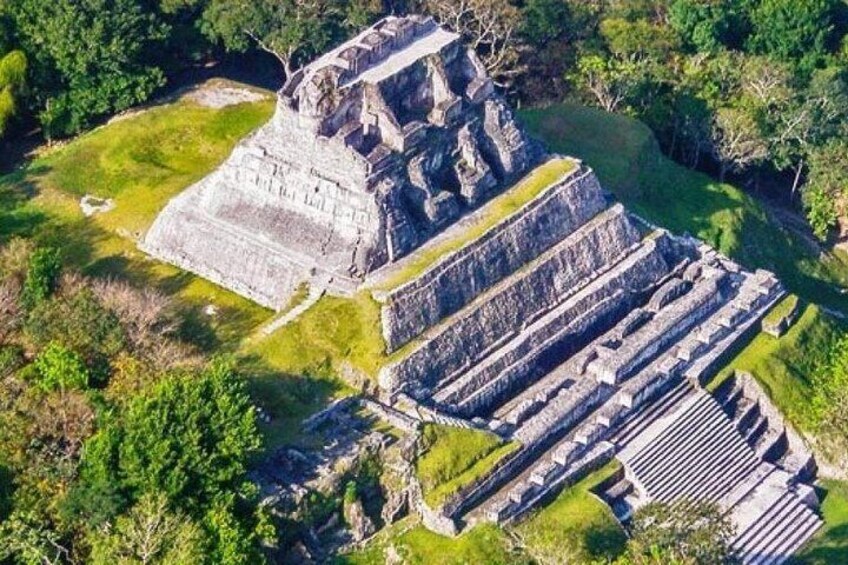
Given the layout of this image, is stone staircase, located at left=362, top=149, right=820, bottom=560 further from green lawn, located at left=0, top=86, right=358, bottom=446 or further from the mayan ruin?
green lawn, located at left=0, top=86, right=358, bottom=446

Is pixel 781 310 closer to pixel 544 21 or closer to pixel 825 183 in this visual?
pixel 825 183

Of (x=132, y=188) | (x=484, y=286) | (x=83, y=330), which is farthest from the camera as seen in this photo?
(x=132, y=188)

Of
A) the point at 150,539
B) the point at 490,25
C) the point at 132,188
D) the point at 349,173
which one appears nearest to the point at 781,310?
the point at 349,173

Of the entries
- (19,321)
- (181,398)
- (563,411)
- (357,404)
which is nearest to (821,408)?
(563,411)

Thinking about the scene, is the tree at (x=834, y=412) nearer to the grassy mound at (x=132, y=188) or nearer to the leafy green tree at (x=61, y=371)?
the grassy mound at (x=132, y=188)

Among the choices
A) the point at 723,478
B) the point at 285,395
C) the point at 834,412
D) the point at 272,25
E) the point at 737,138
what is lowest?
the point at 723,478

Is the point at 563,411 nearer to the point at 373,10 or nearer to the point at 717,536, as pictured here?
the point at 717,536

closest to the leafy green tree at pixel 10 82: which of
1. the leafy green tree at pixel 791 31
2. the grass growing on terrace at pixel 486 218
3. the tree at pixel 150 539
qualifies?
the grass growing on terrace at pixel 486 218
